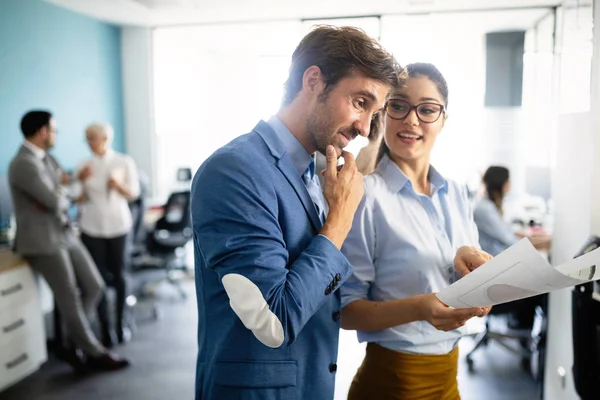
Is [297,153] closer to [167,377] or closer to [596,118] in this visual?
[596,118]

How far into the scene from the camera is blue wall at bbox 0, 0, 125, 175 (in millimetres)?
4371

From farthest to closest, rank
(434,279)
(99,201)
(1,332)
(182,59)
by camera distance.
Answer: (182,59) < (99,201) < (1,332) < (434,279)

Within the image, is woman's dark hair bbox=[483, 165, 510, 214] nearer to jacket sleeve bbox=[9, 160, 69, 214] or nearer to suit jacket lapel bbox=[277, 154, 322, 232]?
suit jacket lapel bbox=[277, 154, 322, 232]

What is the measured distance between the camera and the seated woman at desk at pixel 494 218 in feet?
10.6

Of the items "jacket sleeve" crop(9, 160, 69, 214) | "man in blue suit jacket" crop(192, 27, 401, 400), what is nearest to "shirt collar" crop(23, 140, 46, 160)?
"jacket sleeve" crop(9, 160, 69, 214)

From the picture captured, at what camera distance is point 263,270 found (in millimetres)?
864

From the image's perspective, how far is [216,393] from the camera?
3.29 ft

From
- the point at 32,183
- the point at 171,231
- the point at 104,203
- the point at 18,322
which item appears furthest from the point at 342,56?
the point at 171,231

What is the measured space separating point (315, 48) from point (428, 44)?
4.95 m

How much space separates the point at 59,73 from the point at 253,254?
4963 millimetres

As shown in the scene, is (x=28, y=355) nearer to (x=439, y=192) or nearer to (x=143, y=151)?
(x=439, y=192)

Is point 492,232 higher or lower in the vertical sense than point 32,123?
lower

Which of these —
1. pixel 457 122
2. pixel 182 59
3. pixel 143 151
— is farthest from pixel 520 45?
pixel 143 151

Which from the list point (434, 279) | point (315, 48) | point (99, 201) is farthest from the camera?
point (99, 201)
